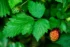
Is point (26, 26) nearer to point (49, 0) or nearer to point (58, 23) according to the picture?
point (58, 23)

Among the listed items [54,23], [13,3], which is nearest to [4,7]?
[13,3]

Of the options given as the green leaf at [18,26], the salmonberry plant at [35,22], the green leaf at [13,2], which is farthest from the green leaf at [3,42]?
the green leaf at [13,2]

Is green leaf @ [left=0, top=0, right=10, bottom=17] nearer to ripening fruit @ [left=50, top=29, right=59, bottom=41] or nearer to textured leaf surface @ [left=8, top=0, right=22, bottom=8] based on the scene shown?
textured leaf surface @ [left=8, top=0, right=22, bottom=8]

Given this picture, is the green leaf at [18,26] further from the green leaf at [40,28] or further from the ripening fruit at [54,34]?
the ripening fruit at [54,34]

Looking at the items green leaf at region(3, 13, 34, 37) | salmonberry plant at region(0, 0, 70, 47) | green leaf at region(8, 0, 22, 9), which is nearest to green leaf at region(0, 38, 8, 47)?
salmonberry plant at region(0, 0, 70, 47)

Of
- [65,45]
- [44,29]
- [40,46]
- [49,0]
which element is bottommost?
[40,46]

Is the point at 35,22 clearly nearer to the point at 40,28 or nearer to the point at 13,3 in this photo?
the point at 40,28

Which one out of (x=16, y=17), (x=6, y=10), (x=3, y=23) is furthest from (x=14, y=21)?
(x=3, y=23)
